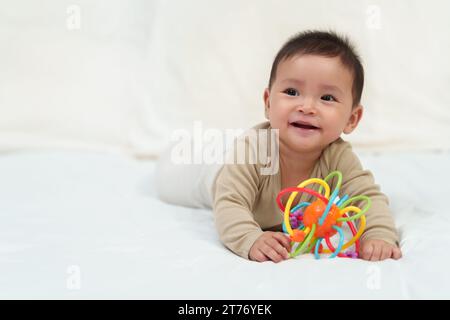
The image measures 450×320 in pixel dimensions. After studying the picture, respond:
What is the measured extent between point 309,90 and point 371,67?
0.99 m

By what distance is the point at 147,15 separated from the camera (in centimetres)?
207

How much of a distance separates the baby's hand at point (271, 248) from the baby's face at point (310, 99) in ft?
0.68

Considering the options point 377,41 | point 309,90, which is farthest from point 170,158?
point 377,41

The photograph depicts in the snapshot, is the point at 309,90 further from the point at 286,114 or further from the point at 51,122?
the point at 51,122

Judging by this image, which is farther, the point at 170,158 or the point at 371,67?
the point at 371,67

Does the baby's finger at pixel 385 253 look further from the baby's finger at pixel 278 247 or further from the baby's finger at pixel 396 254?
the baby's finger at pixel 278 247

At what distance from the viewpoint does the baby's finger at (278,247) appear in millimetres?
939

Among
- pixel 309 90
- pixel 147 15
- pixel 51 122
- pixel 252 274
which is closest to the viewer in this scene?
pixel 252 274

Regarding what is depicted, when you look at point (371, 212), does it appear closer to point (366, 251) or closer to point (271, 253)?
point (366, 251)

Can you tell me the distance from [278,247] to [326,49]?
375 millimetres

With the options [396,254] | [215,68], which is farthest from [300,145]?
[215,68]

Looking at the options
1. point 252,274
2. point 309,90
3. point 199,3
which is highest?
point 199,3

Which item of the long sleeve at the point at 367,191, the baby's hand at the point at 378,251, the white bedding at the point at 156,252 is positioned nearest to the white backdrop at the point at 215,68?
the white bedding at the point at 156,252

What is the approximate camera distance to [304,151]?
1140 mm
